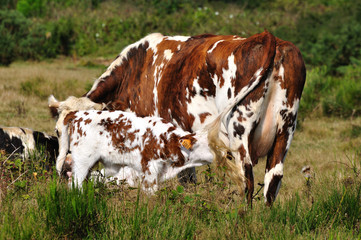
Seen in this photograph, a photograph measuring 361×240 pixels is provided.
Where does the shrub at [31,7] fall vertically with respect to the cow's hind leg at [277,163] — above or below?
below

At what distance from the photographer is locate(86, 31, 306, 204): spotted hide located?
475cm

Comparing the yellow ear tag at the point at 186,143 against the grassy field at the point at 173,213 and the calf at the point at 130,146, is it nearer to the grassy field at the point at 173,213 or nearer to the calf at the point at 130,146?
the calf at the point at 130,146

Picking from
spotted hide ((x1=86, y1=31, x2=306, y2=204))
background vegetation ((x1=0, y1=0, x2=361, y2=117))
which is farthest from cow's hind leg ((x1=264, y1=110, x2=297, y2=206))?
background vegetation ((x1=0, y1=0, x2=361, y2=117))

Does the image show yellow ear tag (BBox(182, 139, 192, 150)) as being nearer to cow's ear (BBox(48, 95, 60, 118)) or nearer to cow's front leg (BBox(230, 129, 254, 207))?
cow's front leg (BBox(230, 129, 254, 207))

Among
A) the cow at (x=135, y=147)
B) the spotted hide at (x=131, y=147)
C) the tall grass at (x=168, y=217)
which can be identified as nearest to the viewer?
the tall grass at (x=168, y=217)

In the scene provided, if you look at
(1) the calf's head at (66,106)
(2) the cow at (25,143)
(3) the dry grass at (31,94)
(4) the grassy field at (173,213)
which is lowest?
(3) the dry grass at (31,94)

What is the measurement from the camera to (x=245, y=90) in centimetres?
472

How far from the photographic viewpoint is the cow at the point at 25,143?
6182 mm

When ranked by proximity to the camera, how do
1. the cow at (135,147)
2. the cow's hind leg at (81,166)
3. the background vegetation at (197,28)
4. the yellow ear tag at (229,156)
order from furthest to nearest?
1. the background vegetation at (197,28)
2. the cow's hind leg at (81,166)
3. the cow at (135,147)
4. the yellow ear tag at (229,156)

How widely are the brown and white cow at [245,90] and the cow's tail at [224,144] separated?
0.02 meters

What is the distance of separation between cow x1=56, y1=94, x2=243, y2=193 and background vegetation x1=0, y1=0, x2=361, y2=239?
28cm

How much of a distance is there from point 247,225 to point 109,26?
28027 millimetres

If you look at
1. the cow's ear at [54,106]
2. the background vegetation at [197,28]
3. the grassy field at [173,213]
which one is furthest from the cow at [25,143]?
the background vegetation at [197,28]

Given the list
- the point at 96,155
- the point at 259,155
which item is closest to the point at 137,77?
the point at 96,155
